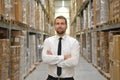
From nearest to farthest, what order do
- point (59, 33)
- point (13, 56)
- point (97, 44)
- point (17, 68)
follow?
1. point (59, 33)
2. point (13, 56)
3. point (17, 68)
4. point (97, 44)

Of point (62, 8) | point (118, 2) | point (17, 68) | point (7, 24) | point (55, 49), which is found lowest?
point (17, 68)

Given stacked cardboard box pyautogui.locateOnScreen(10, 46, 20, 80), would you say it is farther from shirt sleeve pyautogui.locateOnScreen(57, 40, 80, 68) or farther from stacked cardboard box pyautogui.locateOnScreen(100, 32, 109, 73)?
stacked cardboard box pyautogui.locateOnScreen(100, 32, 109, 73)

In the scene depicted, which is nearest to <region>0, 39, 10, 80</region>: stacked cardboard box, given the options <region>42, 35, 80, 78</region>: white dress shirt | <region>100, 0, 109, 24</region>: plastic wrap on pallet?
<region>42, 35, 80, 78</region>: white dress shirt

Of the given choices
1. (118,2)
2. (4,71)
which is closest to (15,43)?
(4,71)

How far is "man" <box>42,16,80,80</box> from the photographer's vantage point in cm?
302

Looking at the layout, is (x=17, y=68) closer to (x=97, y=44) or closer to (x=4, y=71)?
(x=4, y=71)

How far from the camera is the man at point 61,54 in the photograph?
3.02m

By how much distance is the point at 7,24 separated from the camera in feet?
14.6

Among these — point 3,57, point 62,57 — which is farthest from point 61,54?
point 3,57

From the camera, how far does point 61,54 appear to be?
3.08 m

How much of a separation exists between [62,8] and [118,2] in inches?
1121

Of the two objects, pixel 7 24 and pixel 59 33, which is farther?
pixel 7 24

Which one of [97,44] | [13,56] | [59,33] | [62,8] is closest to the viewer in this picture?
[59,33]

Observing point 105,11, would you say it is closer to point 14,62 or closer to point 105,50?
point 105,50
